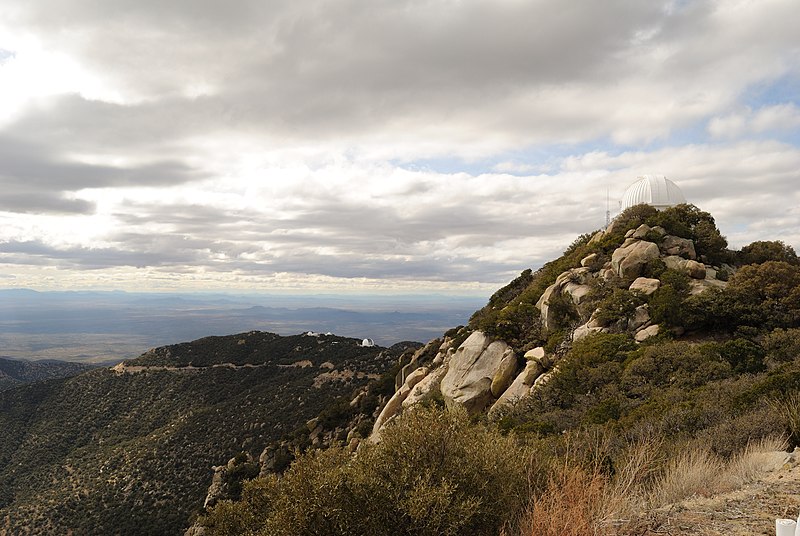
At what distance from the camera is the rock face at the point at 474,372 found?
2078cm

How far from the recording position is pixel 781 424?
9.63 meters

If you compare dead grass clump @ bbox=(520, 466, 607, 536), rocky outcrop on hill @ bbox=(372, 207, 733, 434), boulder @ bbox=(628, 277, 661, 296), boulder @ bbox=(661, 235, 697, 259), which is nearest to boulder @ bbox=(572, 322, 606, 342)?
rocky outcrop on hill @ bbox=(372, 207, 733, 434)

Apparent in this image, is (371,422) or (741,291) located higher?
(741,291)

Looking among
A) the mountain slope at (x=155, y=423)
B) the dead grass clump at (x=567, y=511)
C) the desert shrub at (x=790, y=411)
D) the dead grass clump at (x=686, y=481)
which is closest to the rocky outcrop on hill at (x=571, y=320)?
the desert shrub at (x=790, y=411)

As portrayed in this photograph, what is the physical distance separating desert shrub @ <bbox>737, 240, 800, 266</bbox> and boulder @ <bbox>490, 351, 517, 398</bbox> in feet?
Result: 49.9

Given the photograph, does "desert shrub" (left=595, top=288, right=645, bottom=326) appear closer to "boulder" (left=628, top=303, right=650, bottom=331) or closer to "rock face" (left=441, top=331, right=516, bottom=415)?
"boulder" (left=628, top=303, right=650, bottom=331)

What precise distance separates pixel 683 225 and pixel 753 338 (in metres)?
10.5

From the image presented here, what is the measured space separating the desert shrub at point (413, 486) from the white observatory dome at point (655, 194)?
98.8ft

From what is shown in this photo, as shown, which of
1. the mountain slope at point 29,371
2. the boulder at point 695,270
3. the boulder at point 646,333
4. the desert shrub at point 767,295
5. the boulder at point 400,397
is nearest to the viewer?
Answer: the desert shrub at point 767,295

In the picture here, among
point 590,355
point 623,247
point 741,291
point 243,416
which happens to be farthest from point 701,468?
point 243,416

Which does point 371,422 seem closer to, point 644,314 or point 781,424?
point 644,314

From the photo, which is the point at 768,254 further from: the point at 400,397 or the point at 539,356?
the point at 400,397

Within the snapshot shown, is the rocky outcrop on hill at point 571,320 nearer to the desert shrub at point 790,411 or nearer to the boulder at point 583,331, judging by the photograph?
the boulder at point 583,331

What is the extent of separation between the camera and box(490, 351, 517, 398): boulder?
2106 centimetres
